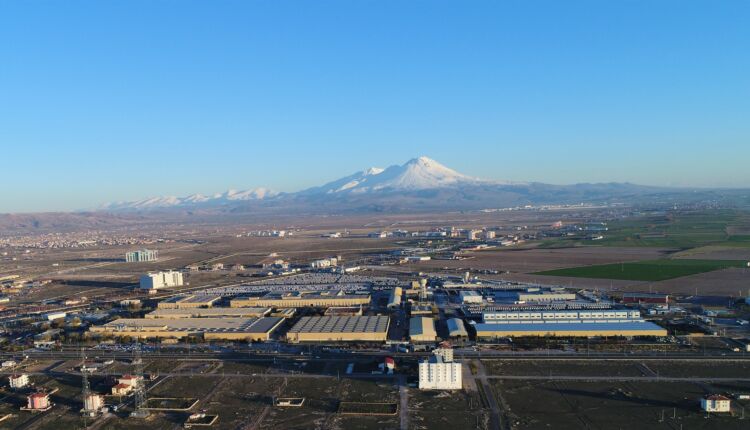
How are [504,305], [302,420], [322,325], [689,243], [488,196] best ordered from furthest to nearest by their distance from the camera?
[488,196], [689,243], [504,305], [322,325], [302,420]

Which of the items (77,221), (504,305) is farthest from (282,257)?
(77,221)

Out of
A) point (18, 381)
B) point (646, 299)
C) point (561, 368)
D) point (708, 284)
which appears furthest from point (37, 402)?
point (708, 284)

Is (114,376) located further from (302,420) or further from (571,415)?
(571,415)

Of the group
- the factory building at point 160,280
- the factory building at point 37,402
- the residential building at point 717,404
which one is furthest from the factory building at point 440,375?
the factory building at point 160,280

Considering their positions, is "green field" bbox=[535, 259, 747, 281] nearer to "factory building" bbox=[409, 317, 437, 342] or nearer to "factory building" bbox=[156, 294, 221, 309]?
"factory building" bbox=[409, 317, 437, 342]

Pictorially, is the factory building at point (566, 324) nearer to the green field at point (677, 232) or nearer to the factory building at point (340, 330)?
the factory building at point (340, 330)

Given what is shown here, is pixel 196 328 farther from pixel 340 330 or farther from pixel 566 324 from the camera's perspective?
pixel 566 324
